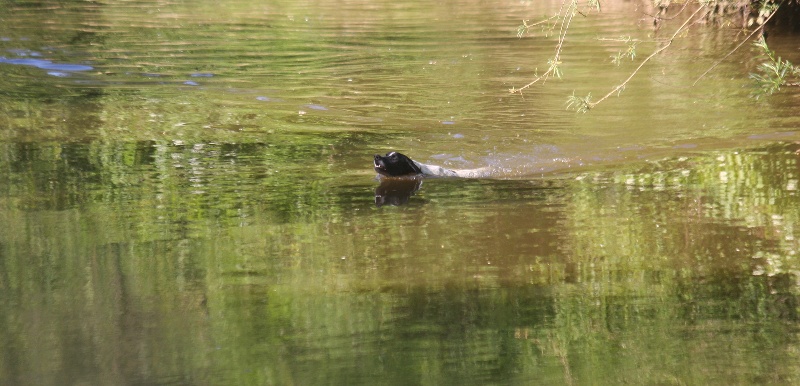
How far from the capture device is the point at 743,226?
7.27 meters

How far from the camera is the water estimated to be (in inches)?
201

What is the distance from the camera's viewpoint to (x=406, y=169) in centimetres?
898

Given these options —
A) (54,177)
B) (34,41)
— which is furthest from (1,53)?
(54,177)

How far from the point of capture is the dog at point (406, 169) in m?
8.93

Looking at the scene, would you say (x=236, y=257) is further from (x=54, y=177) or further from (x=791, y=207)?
(x=791, y=207)

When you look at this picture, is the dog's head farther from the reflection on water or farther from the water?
the water

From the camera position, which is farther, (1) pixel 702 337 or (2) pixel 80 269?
(2) pixel 80 269

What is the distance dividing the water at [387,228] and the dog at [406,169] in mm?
227

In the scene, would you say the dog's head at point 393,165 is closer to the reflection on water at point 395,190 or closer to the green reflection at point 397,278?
the reflection on water at point 395,190

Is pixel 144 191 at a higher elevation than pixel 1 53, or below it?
below

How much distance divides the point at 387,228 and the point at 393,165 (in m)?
1.69

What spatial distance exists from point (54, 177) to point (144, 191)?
1.01 m

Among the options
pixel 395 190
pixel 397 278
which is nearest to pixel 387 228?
pixel 397 278

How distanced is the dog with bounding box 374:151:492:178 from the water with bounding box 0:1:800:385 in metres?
0.23
